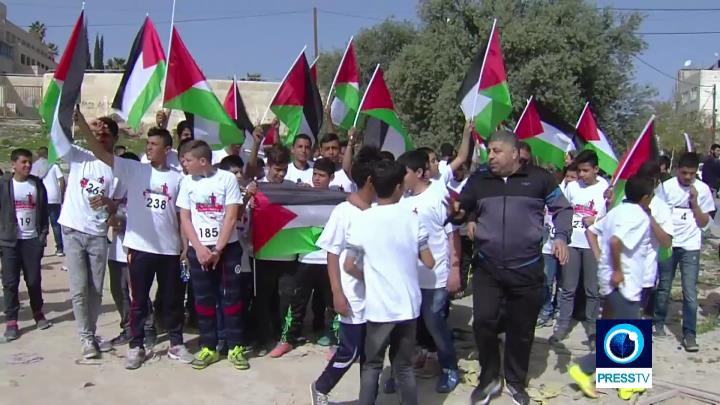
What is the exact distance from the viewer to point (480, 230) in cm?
510

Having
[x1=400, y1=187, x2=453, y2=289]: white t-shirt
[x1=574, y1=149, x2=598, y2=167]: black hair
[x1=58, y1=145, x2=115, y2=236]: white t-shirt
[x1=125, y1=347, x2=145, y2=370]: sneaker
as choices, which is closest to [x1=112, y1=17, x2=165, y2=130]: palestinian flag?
[x1=58, y1=145, x2=115, y2=236]: white t-shirt

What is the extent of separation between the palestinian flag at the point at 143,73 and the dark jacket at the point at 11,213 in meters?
1.64

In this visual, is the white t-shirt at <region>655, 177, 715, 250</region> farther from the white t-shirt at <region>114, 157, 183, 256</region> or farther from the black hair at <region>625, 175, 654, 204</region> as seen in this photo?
the white t-shirt at <region>114, 157, 183, 256</region>

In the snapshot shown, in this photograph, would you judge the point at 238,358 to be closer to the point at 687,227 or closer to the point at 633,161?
the point at 633,161

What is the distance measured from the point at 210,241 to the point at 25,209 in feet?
8.60

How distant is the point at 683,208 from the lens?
22.4 feet

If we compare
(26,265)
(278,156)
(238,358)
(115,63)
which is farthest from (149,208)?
(115,63)

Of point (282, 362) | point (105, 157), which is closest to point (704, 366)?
point (282, 362)

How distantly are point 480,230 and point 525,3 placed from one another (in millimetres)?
22833

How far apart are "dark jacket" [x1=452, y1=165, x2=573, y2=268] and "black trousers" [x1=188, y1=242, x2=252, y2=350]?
208 cm

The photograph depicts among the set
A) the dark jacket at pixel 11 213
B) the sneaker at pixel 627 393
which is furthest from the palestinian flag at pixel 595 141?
the dark jacket at pixel 11 213

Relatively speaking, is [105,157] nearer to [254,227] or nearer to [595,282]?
[254,227]

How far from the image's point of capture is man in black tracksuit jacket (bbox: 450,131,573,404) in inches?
195

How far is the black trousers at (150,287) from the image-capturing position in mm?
5719
